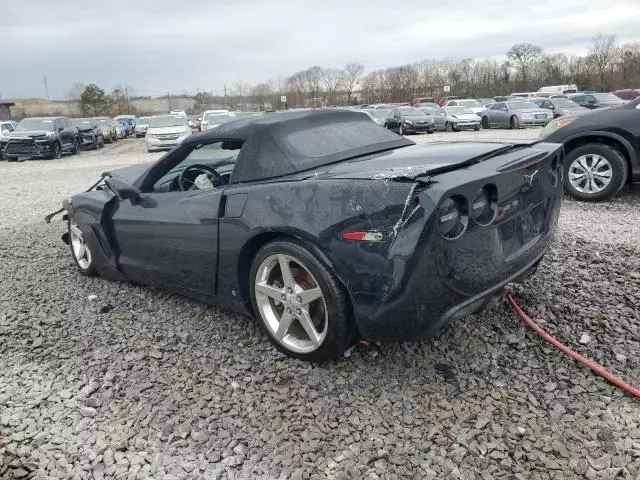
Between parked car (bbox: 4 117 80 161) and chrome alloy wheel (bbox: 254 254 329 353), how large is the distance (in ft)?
66.1

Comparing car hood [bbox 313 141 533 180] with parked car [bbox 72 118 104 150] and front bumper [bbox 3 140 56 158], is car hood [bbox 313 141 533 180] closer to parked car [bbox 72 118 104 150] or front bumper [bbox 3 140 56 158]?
front bumper [bbox 3 140 56 158]

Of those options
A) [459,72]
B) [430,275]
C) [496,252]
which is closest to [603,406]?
[496,252]

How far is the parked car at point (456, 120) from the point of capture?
25766mm

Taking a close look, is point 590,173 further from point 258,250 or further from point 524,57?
A: point 524,57

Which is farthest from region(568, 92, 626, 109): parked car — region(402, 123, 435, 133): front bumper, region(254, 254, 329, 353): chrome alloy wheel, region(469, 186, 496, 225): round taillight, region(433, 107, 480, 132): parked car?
region(254, 254, 329, 353): chrome alloy wheel

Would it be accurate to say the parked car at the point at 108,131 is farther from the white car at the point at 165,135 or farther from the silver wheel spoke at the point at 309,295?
the silver wheel spoke at the point at 309,295

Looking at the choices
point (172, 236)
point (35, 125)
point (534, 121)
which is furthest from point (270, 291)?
point (534, 121)

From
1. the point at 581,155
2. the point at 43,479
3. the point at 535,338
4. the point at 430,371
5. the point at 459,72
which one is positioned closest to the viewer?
the point at 43,479

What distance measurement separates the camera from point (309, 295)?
2.82m

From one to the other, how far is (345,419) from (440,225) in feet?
3.48

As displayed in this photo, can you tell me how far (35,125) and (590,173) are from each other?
20.9 meters

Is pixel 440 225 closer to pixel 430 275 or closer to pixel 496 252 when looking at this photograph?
pixel 430 275

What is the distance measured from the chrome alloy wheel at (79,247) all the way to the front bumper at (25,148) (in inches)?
691

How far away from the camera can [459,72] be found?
73.1 m
